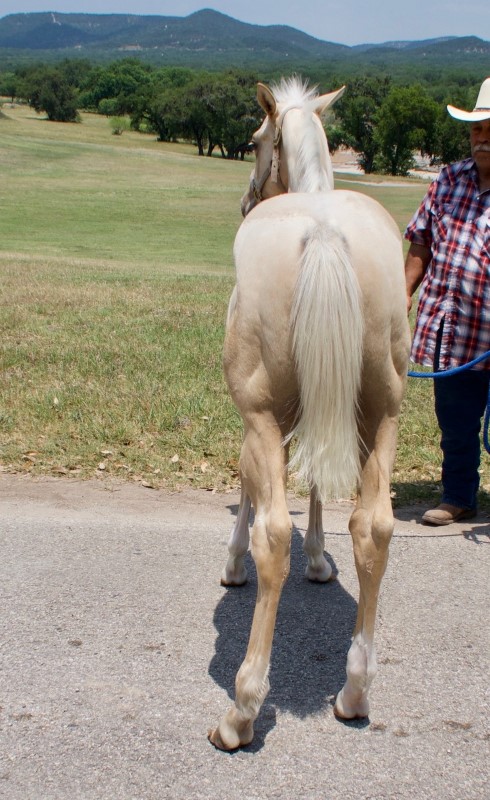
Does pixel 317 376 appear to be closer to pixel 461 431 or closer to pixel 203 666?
pixel 203 666

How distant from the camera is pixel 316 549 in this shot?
422 centimetres

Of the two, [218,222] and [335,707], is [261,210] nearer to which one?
[335,707]

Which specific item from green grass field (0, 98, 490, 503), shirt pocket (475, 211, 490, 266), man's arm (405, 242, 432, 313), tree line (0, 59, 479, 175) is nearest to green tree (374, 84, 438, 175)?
tree line (0, 59, 479, 175)

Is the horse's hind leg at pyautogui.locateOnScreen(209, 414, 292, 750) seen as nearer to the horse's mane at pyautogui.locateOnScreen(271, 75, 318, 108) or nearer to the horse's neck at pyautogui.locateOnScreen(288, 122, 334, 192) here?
the horse's neck at pyautogui.locateOnScreen(288, 122, 334, 192)

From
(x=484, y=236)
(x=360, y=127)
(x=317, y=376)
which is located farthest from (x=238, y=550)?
(x=360, y=127)

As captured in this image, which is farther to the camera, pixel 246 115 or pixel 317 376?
pixel 246 115

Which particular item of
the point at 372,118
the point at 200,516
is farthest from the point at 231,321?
the point at 372,118

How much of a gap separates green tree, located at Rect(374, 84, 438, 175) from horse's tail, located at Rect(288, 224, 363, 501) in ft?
279

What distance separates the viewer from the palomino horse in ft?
9.57

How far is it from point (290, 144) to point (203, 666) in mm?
2356

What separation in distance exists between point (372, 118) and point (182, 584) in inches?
3773

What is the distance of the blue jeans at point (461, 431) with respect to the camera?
5.11 m

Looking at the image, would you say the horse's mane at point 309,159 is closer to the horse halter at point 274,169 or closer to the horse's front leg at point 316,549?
the horse halter at point 274,169

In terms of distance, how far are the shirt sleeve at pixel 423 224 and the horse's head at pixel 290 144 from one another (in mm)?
969
